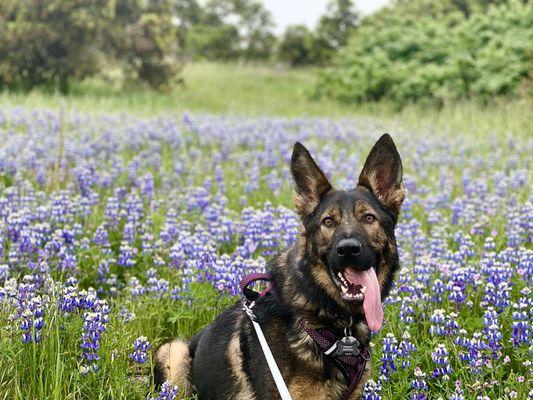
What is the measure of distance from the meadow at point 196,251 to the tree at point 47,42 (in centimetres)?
884

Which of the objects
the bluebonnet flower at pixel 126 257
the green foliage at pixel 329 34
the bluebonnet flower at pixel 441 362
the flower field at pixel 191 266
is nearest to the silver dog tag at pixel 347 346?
the flower field at pixel 191 266

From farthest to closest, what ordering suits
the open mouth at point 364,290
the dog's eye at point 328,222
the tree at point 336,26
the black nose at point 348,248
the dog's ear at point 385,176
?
the tree at point 336,26, the dog's ear at point 385,176, the dog's eye at point 328,222, the open mouth at point 364,290, the black nose at point 348,248

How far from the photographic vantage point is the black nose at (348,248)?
285 centimetres

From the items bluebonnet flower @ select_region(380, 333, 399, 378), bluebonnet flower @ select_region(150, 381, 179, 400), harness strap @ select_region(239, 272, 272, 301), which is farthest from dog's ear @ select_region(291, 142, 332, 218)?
bluebonnet flower @ select_region(150, 381, 179, 400)

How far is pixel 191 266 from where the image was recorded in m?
4.65

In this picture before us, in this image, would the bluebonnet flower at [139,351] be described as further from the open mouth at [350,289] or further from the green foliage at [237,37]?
the green foliage at [237,37]

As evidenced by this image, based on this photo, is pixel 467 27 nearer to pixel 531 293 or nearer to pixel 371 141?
pixel 371 141

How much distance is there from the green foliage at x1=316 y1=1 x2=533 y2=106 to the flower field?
8.17 metres

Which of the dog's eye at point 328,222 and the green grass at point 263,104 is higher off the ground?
the dog's eye at point 328,222

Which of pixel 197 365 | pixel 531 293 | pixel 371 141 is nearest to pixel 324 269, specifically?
pixel 197 365

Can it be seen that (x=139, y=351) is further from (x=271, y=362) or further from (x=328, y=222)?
(x=328, y=222)

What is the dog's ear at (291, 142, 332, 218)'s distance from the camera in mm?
3299

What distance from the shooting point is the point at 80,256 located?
4.99 meters

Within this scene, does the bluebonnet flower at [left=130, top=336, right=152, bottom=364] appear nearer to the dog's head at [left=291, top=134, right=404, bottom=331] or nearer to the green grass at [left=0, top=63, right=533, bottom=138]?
the dog's head at [left=291, top=134, right=404, bottom=331]
